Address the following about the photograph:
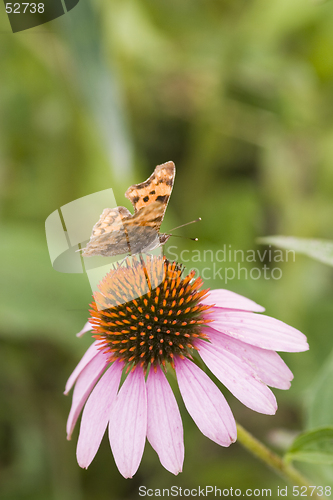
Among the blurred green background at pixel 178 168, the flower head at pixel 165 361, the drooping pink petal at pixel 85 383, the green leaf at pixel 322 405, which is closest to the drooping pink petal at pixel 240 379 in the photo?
the flower head at pixel 165 361

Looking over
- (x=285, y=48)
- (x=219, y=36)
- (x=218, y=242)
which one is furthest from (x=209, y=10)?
(x=218, y=242)

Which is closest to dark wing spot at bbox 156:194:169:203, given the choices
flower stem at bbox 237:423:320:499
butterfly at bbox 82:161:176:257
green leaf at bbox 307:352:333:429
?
butterfly at bbox 82:161:176:257

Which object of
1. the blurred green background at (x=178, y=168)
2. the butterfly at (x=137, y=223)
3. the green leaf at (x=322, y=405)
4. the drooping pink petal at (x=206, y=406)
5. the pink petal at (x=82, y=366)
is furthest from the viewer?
the blurred green background at (x=178, y=168)

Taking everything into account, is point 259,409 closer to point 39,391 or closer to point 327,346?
point 327,346

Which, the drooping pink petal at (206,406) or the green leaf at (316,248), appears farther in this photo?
the green leaf at (316,248)

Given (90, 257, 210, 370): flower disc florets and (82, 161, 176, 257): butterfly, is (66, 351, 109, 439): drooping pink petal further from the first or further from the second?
(82, 161, 176, 257): butterfly

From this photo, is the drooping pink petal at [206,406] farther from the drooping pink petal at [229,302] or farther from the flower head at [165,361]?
the drooping pink petal at [229,302]

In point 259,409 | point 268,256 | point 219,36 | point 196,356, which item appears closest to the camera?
point 259,409
